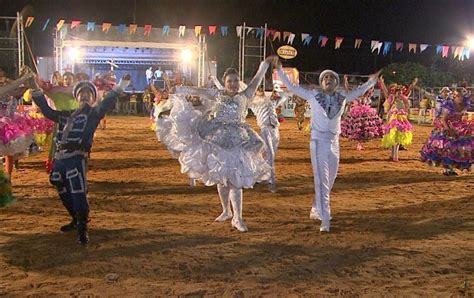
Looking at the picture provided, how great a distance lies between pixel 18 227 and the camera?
731 cm

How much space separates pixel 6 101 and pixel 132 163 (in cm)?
359

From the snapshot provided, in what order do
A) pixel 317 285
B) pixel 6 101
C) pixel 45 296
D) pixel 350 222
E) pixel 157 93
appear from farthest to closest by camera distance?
pixel 157 93, pixel 6 101, pixel 350 222, pixel 317 285, pixel 45 296

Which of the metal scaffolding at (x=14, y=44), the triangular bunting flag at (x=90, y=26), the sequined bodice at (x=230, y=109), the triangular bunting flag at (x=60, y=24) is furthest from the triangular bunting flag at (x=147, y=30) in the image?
the sequined bodice at (x=230, y=109)

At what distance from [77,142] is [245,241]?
235cm

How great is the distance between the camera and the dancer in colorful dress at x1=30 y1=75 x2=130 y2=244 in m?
6.36

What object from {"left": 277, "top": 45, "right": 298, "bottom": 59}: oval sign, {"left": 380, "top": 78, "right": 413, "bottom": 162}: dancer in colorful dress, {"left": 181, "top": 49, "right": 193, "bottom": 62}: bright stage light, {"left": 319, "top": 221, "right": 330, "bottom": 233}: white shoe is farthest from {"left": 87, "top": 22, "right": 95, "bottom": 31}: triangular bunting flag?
{"left": 319, "top": 221, "right": 330, "bottom": 233}: white shoe

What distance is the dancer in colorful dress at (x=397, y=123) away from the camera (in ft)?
46.1

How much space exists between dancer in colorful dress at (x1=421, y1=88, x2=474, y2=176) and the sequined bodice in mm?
4953

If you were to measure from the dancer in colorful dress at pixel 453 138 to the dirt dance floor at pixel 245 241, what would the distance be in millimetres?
584

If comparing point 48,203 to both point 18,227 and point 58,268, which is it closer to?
point 18,227

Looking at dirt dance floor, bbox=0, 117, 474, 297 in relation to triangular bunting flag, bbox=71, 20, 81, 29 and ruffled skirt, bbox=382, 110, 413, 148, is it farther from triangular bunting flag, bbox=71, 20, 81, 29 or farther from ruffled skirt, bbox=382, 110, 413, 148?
triangular bunting flag, bbox=71, 20, 81, 29

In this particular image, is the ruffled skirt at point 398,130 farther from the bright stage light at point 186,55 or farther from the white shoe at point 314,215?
the bright stage light at point 186,55

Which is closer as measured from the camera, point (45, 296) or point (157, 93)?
point (45, 296)

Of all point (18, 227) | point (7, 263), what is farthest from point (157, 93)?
point (7, 263)
